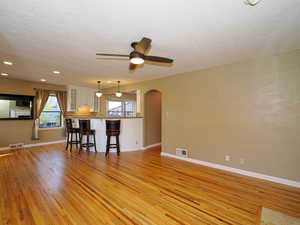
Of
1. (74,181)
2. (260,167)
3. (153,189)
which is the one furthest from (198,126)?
(74,181)

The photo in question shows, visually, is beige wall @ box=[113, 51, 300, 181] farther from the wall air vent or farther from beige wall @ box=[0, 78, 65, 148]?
beige wall @ box=[0, 78, 65, 148]

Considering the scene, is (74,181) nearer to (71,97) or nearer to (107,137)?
(107,137)

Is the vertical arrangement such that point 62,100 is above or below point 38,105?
above

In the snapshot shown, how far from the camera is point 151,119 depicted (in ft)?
20.0

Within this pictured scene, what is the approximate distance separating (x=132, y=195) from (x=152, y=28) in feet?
8.72

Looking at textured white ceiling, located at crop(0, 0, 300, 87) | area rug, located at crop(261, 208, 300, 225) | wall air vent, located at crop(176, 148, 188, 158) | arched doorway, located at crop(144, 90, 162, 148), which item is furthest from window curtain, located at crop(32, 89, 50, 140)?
area rug, located at crop(261, 208, 300, 225)

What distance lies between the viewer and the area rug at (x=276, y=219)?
6.21 feet

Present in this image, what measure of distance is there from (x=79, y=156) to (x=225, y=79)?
4.77 meters

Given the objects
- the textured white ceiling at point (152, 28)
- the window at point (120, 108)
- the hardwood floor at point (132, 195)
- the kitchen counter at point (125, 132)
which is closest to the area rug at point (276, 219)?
the hardwood floor at point (132, 195)

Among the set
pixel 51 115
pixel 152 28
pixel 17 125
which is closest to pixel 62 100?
pixel 51 115

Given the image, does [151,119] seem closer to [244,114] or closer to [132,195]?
[244,114]

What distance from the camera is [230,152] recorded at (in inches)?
144

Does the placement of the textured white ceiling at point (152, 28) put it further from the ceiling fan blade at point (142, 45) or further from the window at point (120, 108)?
the window at point (120, 108)

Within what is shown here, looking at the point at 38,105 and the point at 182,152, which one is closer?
the point at 182,152
